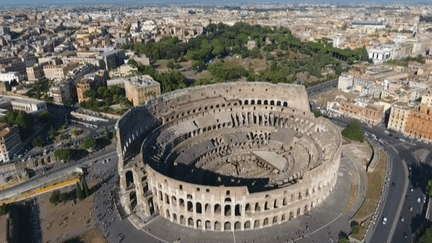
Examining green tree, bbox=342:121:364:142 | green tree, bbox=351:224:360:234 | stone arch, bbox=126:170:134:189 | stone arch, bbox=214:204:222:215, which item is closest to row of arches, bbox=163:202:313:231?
stone arch, bbox=214:204:222:215

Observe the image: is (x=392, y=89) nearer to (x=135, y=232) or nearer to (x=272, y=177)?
(x=272, y=177)

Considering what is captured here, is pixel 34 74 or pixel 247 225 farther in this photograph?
pixel 34 74

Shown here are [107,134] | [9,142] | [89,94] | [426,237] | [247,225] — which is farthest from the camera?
[89,94]

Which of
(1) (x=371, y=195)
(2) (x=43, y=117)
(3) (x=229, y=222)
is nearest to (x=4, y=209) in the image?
(3) (x=229, y=222)

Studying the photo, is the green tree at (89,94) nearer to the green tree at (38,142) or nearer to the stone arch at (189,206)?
the green tree at (38,142)

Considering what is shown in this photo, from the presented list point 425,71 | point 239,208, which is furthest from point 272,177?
point 425,71

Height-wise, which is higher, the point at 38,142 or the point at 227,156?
the point at 227,156

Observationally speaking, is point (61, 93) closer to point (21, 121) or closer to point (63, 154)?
point (21, 121)

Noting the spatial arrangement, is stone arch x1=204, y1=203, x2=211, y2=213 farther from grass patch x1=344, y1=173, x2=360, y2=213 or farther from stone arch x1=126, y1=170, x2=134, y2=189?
grass patch x1=344, y1=173, x2=360, y2=213
